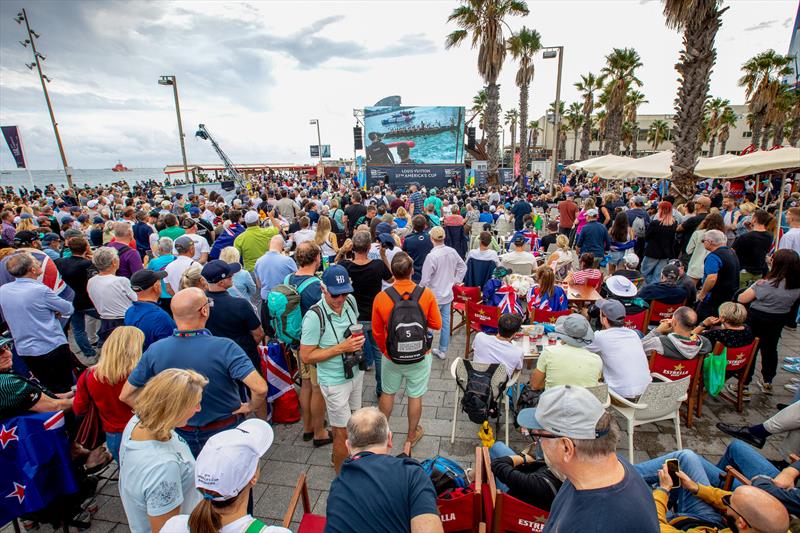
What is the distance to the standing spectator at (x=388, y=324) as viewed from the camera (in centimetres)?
339

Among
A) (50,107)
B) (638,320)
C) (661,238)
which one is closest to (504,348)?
(638,320)

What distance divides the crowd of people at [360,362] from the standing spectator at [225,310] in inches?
0.7

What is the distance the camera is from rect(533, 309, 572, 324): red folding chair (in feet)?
16.2

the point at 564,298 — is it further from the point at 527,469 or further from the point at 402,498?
the point at 402,498

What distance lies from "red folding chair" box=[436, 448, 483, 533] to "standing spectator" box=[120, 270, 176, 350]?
2738 mm

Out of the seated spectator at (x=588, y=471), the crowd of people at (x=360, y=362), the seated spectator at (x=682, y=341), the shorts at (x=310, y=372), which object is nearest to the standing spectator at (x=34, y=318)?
the crowd of people at (x=360, y=362)

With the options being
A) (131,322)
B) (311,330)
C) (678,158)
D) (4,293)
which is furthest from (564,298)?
(678,158)

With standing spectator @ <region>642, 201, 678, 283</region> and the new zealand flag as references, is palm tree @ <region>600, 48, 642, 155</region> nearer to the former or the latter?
standing spectator @ <region>642, 201, 678, 283</region>

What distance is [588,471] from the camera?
5.03ft

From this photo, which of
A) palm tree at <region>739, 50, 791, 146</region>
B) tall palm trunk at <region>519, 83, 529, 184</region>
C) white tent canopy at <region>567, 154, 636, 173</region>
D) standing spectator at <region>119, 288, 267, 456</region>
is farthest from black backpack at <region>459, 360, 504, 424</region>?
palm tree at <region>739, 50, 791, 146</region>

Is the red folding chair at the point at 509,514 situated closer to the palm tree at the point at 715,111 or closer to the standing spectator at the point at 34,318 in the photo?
the standing spectator at the point at 34,318

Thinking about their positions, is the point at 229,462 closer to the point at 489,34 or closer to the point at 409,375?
the point at 409,375

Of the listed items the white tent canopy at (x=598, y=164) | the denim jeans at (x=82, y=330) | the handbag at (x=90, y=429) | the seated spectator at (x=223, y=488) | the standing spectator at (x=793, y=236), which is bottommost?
the denim jeans at (x=82, y=330)

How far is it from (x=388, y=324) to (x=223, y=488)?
1.96 m
